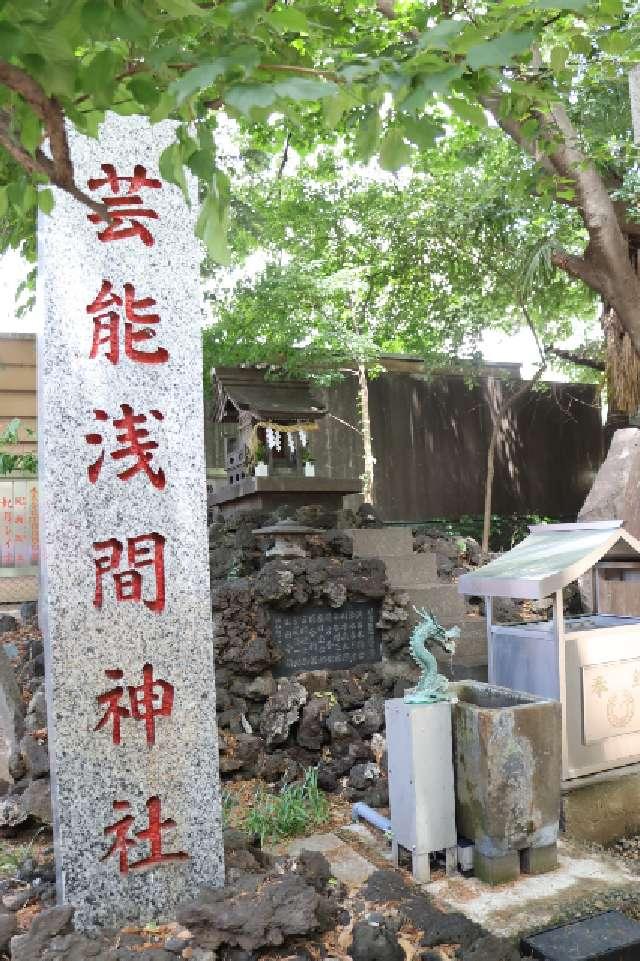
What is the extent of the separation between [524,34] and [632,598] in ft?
17.1

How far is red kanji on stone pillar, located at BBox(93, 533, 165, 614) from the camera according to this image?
3535mm

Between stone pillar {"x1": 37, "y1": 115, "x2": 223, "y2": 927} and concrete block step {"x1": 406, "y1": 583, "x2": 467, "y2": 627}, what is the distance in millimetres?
4184

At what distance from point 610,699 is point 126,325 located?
3607mm

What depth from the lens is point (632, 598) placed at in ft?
19.9

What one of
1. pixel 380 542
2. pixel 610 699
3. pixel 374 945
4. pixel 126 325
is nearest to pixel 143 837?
pixel 374 945

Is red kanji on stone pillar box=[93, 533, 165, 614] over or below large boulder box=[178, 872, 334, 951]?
over

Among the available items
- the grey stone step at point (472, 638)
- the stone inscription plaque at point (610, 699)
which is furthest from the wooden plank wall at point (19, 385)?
the stone inscription plaque at point (610, 699)

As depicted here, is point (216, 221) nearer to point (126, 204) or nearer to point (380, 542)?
point (126, 204)

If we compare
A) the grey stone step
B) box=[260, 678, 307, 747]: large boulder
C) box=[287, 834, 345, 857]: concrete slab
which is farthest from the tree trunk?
box=[287, 834, 345, 857]: concrete slab

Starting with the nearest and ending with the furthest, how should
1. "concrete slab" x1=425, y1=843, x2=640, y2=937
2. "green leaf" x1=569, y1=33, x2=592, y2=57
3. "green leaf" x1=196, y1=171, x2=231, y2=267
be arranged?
"green leaf" x1=196, y1=171, x2=231, y2=267
"green leaf" x1=569, y1=33, x2=592, y2=57
"concrete slab" x1=425, y1=843, x2=640, y2=937

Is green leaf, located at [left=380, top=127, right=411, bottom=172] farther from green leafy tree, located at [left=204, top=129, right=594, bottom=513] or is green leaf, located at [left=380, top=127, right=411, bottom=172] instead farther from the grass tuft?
green leafy tree, located at [left=204, top=129, right=594, bottom=513]

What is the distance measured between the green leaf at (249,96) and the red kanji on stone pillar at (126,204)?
2221 mm

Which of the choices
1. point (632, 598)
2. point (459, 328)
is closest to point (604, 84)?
point (459, 328)

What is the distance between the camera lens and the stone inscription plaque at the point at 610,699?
4598 millimetres
